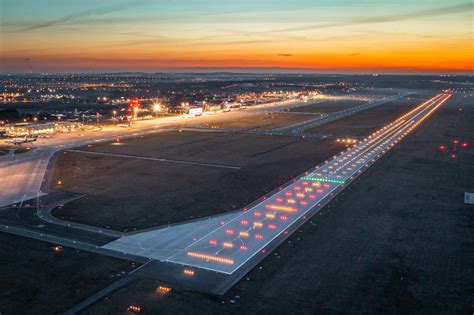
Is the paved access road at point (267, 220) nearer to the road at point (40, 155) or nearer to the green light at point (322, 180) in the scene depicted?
the green light at point (322, 180)

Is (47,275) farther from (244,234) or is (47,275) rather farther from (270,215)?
(270,215)

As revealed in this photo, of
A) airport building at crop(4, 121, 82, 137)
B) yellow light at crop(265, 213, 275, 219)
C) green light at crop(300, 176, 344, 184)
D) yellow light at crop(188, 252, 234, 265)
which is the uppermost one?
airport building at crop(4, 121, 82, 137)

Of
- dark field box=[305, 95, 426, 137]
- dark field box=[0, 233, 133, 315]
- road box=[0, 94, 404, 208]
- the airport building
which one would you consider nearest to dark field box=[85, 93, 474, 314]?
dark field box=[0, 233, 133, 315]

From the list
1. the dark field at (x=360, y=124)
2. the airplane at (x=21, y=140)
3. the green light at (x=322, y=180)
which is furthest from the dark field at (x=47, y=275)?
the dark field at (x=360, y=124)

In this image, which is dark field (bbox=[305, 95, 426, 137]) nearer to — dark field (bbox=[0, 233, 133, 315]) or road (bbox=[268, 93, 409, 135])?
road (bbox=[268, 93, 409, 135])

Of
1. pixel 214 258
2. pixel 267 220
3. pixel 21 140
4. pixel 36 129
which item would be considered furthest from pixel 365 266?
pixel 36 129

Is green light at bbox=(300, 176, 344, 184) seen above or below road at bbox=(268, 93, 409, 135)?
below

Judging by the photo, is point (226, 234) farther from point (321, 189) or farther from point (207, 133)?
point (207, 133)
